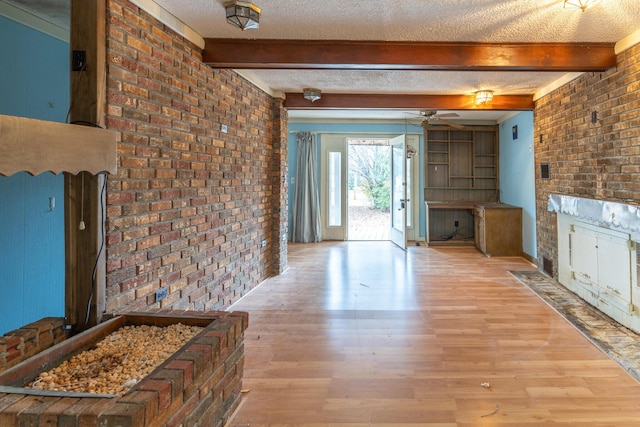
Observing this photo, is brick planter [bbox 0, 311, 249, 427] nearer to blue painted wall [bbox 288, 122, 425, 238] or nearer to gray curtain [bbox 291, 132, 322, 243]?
gray curtain [bbox 291, 132, 322, 243]

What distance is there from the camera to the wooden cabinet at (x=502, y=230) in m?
6.02

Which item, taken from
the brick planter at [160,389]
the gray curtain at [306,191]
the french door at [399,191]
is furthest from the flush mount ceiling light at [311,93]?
the brick planter at [160,389]

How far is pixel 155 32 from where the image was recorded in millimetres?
2414

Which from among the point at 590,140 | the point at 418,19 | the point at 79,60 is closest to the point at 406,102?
the point at 590,140

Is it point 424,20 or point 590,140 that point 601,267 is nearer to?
point 590,140

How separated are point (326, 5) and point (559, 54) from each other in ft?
7.15

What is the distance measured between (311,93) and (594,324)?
3.87 meters

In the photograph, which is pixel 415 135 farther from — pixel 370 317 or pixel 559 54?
pixel 370 317

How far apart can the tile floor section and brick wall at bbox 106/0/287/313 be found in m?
3.22

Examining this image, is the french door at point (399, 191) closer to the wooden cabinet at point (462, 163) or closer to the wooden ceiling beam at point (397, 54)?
the wooden cabinet at point (462, 163)

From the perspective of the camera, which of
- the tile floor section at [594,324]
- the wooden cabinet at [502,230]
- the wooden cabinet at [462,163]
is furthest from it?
the wooden cabinet at [462,163]

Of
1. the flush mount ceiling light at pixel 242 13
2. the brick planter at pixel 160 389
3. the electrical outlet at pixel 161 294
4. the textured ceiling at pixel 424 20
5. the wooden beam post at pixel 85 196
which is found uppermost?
the textured ceiling at pixel 424 20

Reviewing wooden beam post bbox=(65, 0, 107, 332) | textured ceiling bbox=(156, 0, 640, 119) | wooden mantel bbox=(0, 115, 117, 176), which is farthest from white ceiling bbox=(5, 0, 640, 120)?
wooden mantel bbox=(0, 115, 117, 176)

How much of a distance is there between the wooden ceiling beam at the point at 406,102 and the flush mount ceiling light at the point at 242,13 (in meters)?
2.39
